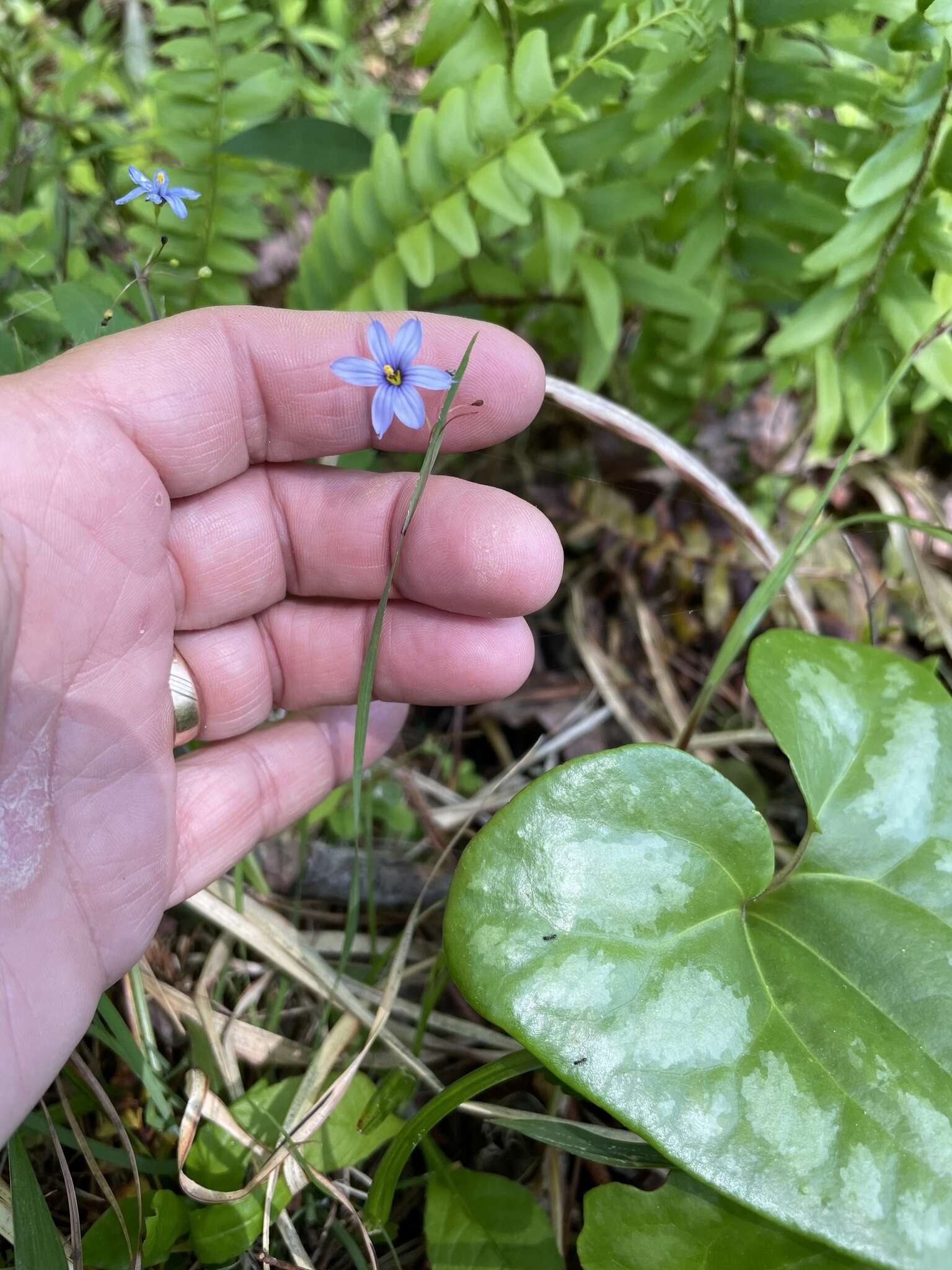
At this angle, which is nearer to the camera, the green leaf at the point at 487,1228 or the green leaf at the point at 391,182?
the green leaf at the point at 487,1228

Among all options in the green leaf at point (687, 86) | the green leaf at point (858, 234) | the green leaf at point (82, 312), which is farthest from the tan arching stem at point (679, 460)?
the green leaf at point (82, 312)

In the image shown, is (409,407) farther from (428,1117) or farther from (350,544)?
(428,1117)

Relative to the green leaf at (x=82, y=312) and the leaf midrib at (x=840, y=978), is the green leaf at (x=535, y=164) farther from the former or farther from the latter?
the leaf midrib at (x=840, y=978)

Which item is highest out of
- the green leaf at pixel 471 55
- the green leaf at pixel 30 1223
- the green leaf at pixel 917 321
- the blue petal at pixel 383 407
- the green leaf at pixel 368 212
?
the green leaf at pixel 471 55

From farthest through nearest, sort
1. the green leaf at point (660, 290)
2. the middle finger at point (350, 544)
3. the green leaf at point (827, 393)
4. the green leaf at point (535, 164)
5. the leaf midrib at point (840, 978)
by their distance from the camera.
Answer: the green leaf at point (827, 393) → the green leaf at point (660, 290) → the green leaf at point (535, 164) → the middle finger at point (350, 544) → the leaf midrib at point (840, 978)

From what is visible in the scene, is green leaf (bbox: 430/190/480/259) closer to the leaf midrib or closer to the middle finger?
the middle finger

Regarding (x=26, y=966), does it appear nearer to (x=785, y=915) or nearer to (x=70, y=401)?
(x=70, y=401)

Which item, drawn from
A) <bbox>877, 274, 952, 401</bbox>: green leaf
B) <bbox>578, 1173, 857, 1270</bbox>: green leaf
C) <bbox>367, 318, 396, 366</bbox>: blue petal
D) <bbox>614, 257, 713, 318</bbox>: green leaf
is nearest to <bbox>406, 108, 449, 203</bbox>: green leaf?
<bbox>614, 257, 713, 318</bbox>: green leaf
